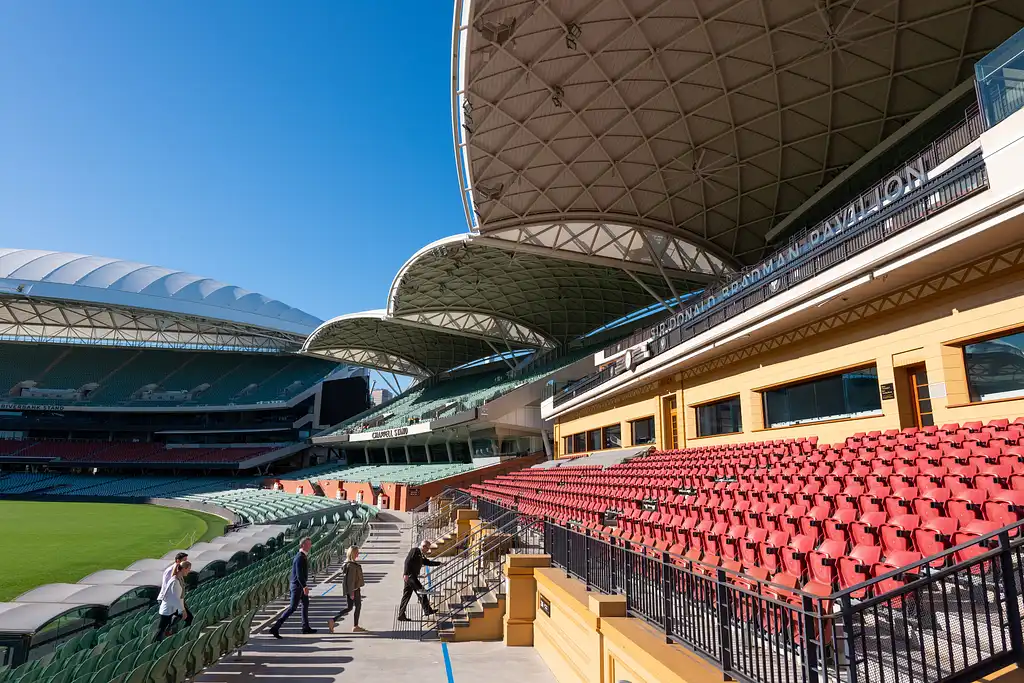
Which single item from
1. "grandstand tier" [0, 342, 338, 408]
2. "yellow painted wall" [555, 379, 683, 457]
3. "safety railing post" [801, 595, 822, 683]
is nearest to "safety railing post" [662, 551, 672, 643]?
"safety railing post" [801, 595, 822, 683]

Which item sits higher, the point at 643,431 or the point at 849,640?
the point at 643,431

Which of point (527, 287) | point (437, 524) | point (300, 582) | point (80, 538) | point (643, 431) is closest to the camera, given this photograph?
point (300, 582)

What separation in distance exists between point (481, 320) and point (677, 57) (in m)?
35.4

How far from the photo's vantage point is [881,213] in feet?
41.3

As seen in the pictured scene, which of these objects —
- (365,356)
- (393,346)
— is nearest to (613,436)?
(393,346)

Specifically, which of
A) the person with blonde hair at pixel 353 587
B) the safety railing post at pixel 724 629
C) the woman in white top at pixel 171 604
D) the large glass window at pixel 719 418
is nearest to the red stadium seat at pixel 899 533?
the safety railing post at pixel 724 629

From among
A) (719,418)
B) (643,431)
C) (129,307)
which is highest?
(129,307)

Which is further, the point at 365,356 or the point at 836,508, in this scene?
the point at 365,356

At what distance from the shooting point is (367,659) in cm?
1000

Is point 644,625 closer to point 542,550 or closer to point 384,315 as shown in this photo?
point 542,550

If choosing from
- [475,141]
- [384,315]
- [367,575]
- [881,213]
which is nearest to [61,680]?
[367,575]

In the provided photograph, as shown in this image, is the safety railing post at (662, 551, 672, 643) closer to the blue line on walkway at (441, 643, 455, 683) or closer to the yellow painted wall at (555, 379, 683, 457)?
the blue line on walkway at (441, 643, 455, 683)

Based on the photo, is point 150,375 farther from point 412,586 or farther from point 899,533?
point 899,533

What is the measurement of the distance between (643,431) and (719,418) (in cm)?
703
